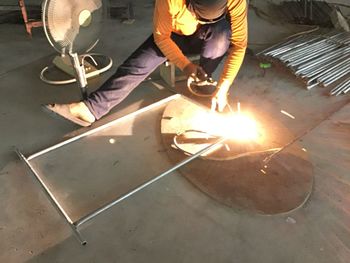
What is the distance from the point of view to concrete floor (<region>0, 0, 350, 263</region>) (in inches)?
59.9

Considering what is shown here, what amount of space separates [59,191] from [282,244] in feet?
3.49

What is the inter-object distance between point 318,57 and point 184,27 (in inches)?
49.7

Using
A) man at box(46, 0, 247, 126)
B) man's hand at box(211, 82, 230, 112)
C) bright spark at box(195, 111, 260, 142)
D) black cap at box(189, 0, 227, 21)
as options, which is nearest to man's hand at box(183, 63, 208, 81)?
man at box(46, 0, 247, 126)

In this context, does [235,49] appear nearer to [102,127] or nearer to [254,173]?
[254,173]

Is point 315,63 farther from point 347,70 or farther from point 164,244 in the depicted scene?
point 164,244

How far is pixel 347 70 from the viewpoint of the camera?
106 inches

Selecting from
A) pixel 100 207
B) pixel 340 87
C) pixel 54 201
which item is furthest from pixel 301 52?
pixel 54 201

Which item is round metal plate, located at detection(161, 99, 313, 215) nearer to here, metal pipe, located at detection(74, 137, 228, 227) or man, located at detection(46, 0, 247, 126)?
metal pipe, located at detection(74, 137, 228, 227)

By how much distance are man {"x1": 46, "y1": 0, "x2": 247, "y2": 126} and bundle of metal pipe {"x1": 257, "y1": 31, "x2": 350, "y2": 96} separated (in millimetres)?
705

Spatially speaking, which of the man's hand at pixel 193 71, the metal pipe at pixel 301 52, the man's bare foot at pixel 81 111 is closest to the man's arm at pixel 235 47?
the man's hand at pixel 193 71

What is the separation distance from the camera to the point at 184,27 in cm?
211

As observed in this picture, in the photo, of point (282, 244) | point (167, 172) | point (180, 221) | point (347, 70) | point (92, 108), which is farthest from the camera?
point (347, 70)

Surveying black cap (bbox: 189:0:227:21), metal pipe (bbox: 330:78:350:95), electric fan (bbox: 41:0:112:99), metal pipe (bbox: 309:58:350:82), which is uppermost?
black cap (bbox: 189:0:227:21)

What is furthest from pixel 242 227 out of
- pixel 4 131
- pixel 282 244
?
pixel 4 131
